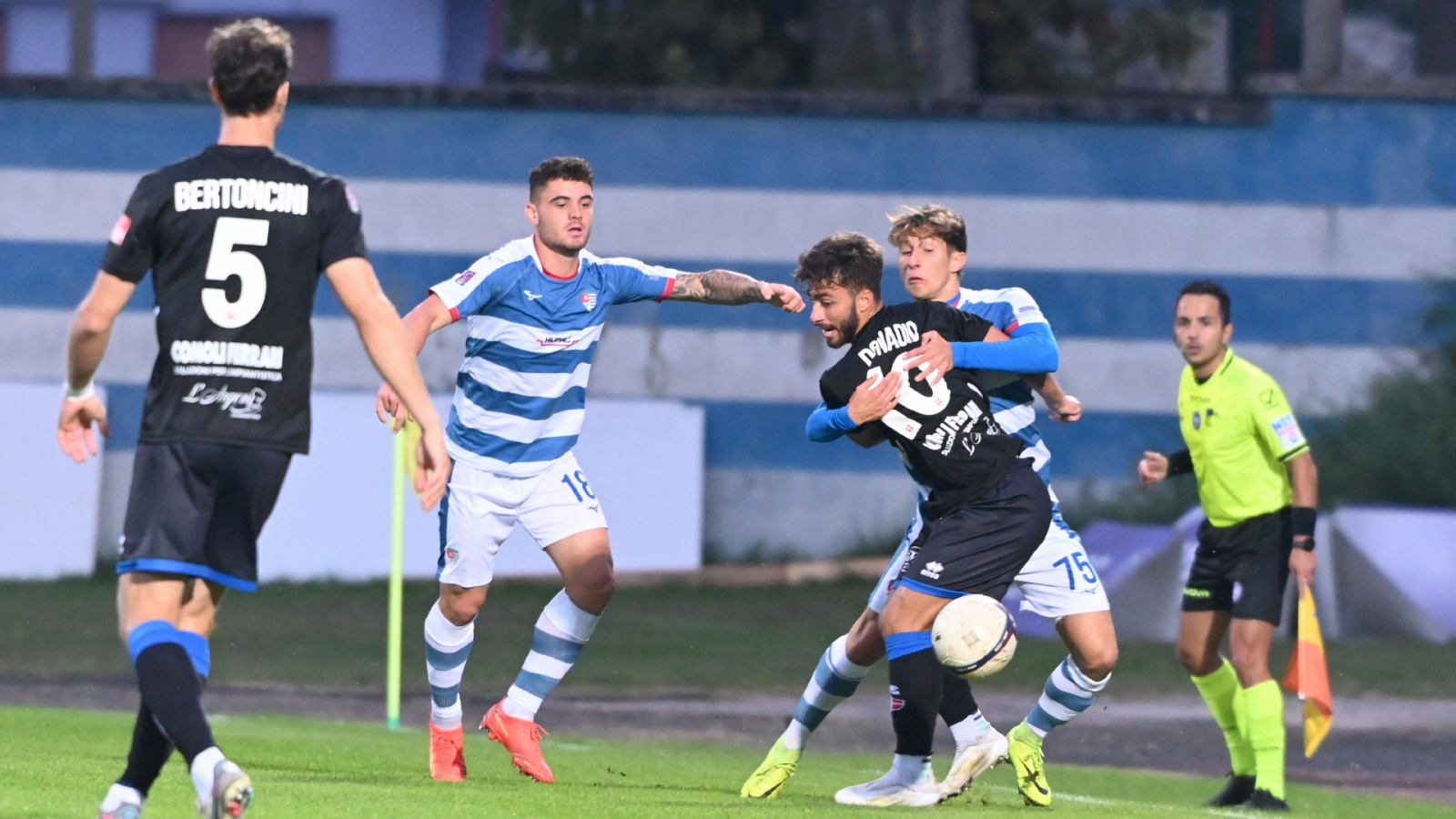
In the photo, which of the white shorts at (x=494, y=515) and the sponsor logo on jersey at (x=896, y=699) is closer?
the sponsor logo on jersey at (x=896, y=699)

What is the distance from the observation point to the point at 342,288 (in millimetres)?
5371

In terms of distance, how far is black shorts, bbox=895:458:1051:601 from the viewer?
6.90 metres

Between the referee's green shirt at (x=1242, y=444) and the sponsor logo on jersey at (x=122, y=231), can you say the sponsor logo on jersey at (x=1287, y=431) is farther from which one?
the sponsor logo on jersey at (x=122, y=231)

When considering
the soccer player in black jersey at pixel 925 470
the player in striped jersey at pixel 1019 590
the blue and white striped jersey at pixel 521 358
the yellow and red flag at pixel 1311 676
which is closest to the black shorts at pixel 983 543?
the soccer player in black jersey at pixel 925 470

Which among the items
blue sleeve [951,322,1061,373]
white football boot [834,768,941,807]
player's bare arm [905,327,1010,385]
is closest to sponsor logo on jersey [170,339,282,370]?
player's bare arm [905,327,1010,385]

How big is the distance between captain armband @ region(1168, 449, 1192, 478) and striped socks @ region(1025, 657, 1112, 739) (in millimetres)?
1532

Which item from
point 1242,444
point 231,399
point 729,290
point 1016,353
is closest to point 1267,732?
point 1242,444

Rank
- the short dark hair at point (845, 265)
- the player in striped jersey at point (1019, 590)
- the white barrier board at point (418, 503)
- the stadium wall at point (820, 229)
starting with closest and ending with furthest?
the short dark hair at point (845, 265) < the player in striped jersey at point (1019, 590) < the white barrier board at point (418, 503) < the stadium wall at point (820, 229)

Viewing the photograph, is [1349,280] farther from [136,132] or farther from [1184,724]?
[136,132]

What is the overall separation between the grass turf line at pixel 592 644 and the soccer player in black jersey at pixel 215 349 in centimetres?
749

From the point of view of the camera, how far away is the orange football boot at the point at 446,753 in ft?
25.0

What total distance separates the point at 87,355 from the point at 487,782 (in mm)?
2804

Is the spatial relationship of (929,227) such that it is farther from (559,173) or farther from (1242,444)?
(1242,444)

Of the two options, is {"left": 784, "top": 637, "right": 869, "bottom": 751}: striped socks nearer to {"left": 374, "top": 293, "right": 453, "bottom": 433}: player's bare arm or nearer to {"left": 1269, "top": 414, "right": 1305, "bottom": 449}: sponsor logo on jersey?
{"left": 374, "top": 293, "right": 453, "bottom": 433}: player's bare arm
